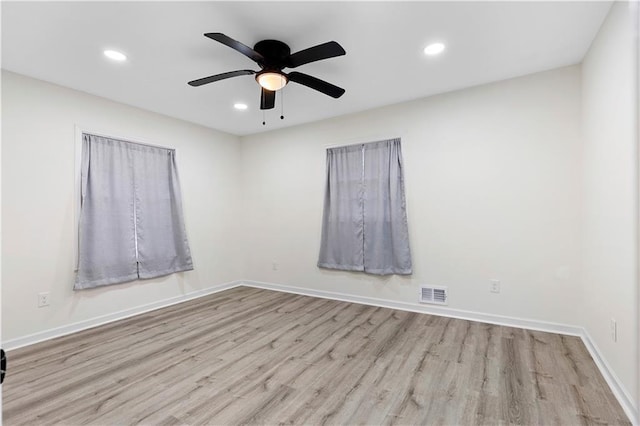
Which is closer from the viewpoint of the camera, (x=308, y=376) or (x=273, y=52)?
(x=308, y=376)

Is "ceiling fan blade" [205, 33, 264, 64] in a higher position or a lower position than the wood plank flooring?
higher

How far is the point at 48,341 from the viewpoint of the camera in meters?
3.26

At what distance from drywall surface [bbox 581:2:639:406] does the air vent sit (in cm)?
128

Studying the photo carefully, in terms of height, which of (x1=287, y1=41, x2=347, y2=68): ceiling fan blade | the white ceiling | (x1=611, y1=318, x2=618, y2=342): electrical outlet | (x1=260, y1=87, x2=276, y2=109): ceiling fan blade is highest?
the white ceiling

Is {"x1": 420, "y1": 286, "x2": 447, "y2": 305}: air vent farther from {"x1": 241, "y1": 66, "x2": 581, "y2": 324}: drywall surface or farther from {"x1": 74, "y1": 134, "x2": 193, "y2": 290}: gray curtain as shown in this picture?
{"x1": 74, "y1": 134, "x2": 193, "y2": 290}: gray curtain

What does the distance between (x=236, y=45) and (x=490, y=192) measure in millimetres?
2871

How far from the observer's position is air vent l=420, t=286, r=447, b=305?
387 centimetres

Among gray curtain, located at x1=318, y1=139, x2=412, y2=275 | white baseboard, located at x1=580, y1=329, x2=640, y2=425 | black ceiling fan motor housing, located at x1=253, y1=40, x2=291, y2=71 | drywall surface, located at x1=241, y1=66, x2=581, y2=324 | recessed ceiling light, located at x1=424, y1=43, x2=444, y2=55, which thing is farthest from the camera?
gray curtain, located at x1=318, y1=139, x2=412, y2=275

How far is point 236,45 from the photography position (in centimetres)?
237

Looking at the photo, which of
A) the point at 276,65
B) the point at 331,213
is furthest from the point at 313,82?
the point at 331,213

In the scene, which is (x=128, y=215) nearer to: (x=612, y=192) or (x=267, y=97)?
(x=267, y=97)

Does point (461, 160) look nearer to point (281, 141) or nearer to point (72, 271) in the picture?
point (281, 141)

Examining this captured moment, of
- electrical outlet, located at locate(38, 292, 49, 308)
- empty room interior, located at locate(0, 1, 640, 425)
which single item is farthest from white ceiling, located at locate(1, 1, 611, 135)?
electrical outlet, located at locate(38, 292, 49, 308)

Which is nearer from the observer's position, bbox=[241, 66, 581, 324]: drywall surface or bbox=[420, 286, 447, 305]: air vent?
bbox=[241, 66, 581, 324]: drywall surface
